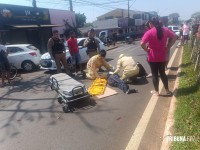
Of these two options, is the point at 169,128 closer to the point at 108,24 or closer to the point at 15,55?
the point at 15,55

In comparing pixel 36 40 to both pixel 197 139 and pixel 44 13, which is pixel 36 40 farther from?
pixel 197 139

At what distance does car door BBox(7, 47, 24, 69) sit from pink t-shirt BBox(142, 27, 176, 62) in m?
9.44

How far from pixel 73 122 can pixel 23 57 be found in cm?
955

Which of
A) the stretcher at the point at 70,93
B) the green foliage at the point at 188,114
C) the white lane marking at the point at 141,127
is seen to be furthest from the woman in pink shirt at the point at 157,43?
the stretcher at the point at 70,93

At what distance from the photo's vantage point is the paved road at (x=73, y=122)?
4.70 metres

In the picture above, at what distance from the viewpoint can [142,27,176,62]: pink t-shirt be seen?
21.0 feet

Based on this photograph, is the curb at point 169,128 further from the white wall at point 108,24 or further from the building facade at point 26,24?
the white wall at point 108,24

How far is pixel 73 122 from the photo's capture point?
568cm

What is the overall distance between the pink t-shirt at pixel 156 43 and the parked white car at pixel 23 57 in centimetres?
925

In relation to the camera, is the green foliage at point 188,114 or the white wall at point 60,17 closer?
the green foliage at point 188,114

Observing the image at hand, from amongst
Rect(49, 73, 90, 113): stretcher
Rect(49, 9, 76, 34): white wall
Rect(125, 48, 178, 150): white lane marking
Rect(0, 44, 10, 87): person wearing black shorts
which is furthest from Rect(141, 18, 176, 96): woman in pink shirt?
Rect(49, 9, 76, 34): white wall

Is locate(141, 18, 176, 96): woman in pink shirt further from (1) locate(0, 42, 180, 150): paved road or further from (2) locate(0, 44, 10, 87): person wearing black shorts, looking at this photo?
(2) locate(0, 44, 10, 87): person wearing black shorts

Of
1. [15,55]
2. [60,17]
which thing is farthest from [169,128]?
[60,17]

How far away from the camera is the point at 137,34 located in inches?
1770
